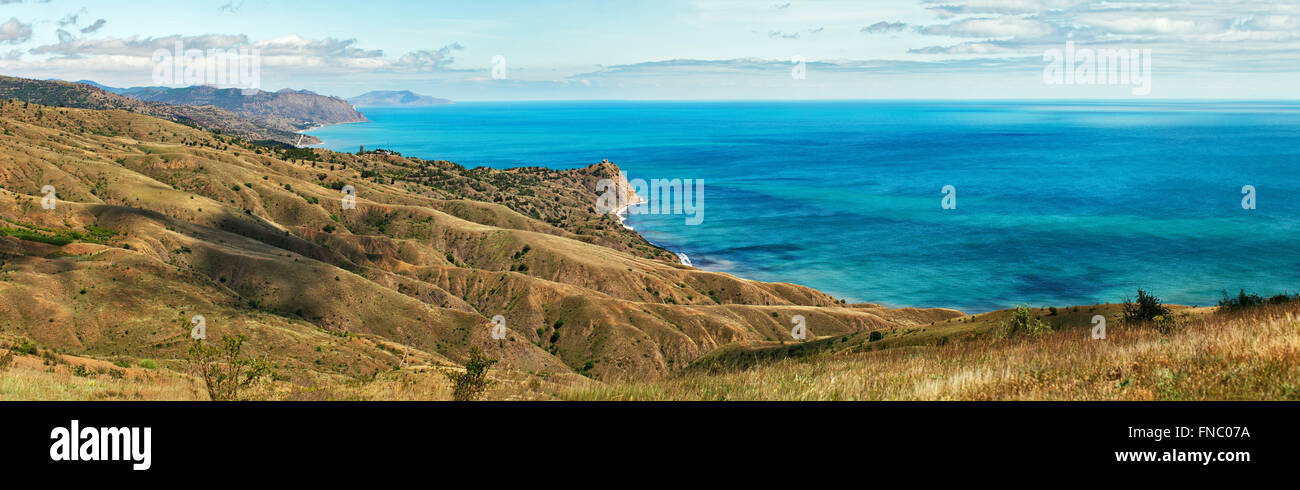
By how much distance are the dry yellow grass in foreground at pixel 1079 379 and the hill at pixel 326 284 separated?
2.54m

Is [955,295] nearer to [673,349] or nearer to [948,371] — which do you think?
[673,349]

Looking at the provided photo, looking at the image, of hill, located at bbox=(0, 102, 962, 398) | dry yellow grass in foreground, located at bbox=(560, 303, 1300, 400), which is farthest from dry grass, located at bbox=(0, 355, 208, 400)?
dry yellow grass in foreground, located at bbox=(560, 303, 1300, 400)

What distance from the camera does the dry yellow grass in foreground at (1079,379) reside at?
7.28 metres

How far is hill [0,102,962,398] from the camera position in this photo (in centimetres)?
4194

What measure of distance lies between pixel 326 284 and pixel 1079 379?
61.7m

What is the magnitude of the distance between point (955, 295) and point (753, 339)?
155 feet

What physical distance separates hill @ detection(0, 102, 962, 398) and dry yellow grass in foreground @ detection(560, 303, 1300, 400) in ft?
8.35

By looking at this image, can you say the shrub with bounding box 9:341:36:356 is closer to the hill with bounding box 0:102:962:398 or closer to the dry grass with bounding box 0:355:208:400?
the hill with bounding box 0:102:962:398

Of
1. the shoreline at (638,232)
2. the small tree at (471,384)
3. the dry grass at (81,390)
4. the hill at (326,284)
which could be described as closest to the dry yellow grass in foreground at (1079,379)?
the small tree at (471,384)

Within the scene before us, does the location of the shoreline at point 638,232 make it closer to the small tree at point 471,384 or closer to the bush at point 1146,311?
the bush at point 1146,311

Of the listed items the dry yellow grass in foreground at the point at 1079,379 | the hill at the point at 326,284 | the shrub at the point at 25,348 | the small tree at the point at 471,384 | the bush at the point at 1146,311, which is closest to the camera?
the dry yellow grass in foreground at the point at 1079,379

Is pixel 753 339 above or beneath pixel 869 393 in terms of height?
beneath
